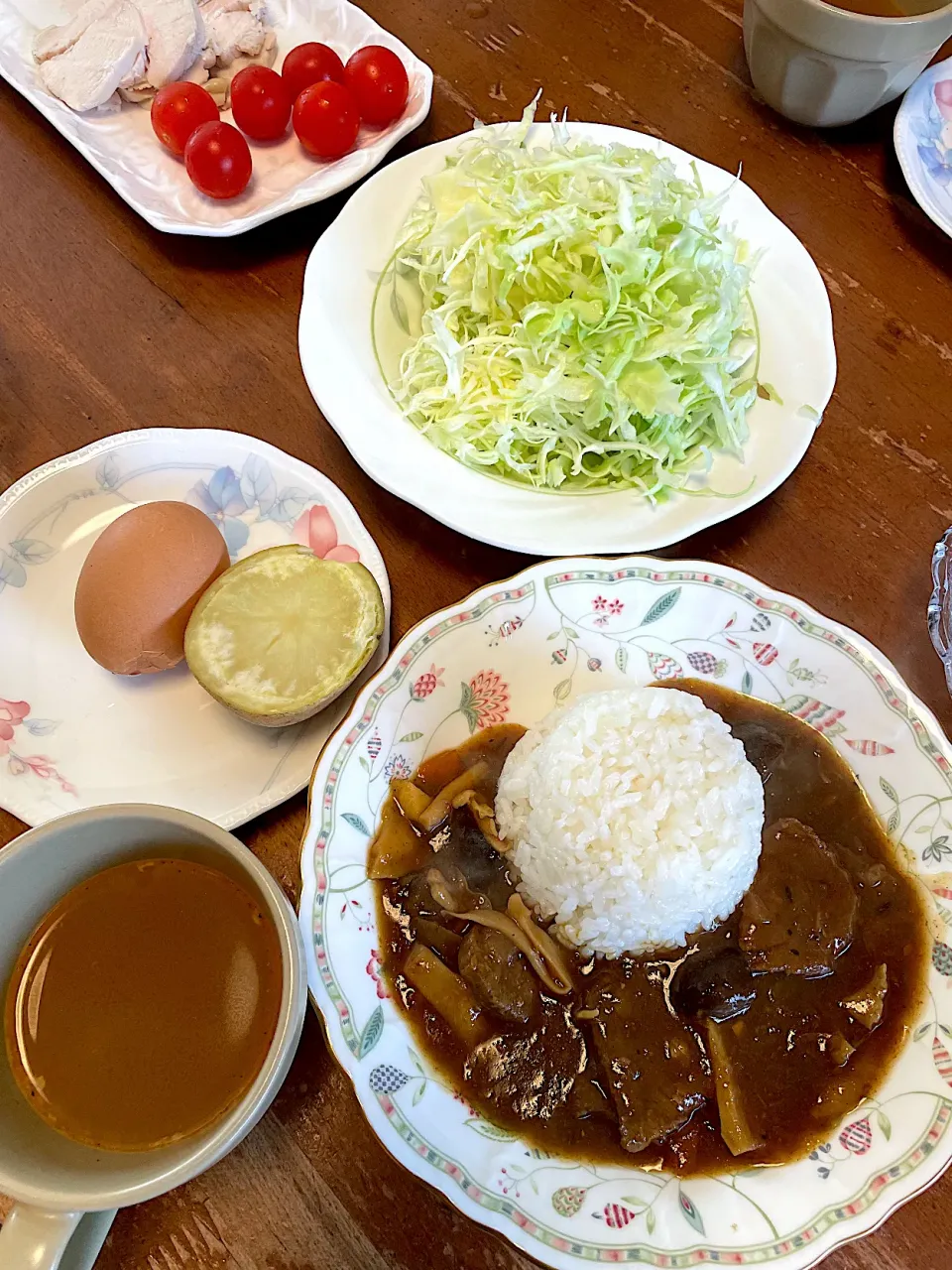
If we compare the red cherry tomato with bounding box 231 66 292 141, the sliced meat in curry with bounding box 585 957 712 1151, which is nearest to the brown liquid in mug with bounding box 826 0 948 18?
the red cherry tomato with bounding box 231 66 292 141

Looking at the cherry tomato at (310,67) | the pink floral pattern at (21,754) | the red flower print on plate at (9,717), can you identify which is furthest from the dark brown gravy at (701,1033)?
the cherry tomato at (310,67)

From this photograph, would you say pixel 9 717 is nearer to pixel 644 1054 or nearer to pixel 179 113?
pixel 644 1054

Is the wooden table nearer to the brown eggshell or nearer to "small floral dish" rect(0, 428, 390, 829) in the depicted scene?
"small floral dish" rect(0, 428, 390, 829)

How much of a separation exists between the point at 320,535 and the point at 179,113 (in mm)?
1337

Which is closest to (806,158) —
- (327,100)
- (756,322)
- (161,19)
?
(756,322)

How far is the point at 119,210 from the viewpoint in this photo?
2.43 metres

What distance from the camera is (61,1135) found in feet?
4.08

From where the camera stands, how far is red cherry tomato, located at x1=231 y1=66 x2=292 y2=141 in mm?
2406

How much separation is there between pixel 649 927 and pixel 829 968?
315mm

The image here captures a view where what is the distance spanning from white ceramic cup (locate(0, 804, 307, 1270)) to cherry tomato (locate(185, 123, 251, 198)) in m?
1.76

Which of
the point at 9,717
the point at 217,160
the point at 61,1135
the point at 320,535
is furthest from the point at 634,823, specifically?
the point at 217,160

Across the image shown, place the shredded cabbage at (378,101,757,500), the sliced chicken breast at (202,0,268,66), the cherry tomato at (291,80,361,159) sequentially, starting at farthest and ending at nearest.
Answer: the sliced chicken breast at (202,0,268,66) < the cherry tomato at (291,80,361,159) < the shredded cabbage at (378,101,757,500)

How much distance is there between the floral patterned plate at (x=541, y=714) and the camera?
1.32 metres

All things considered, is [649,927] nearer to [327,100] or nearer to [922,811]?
[922,811]
